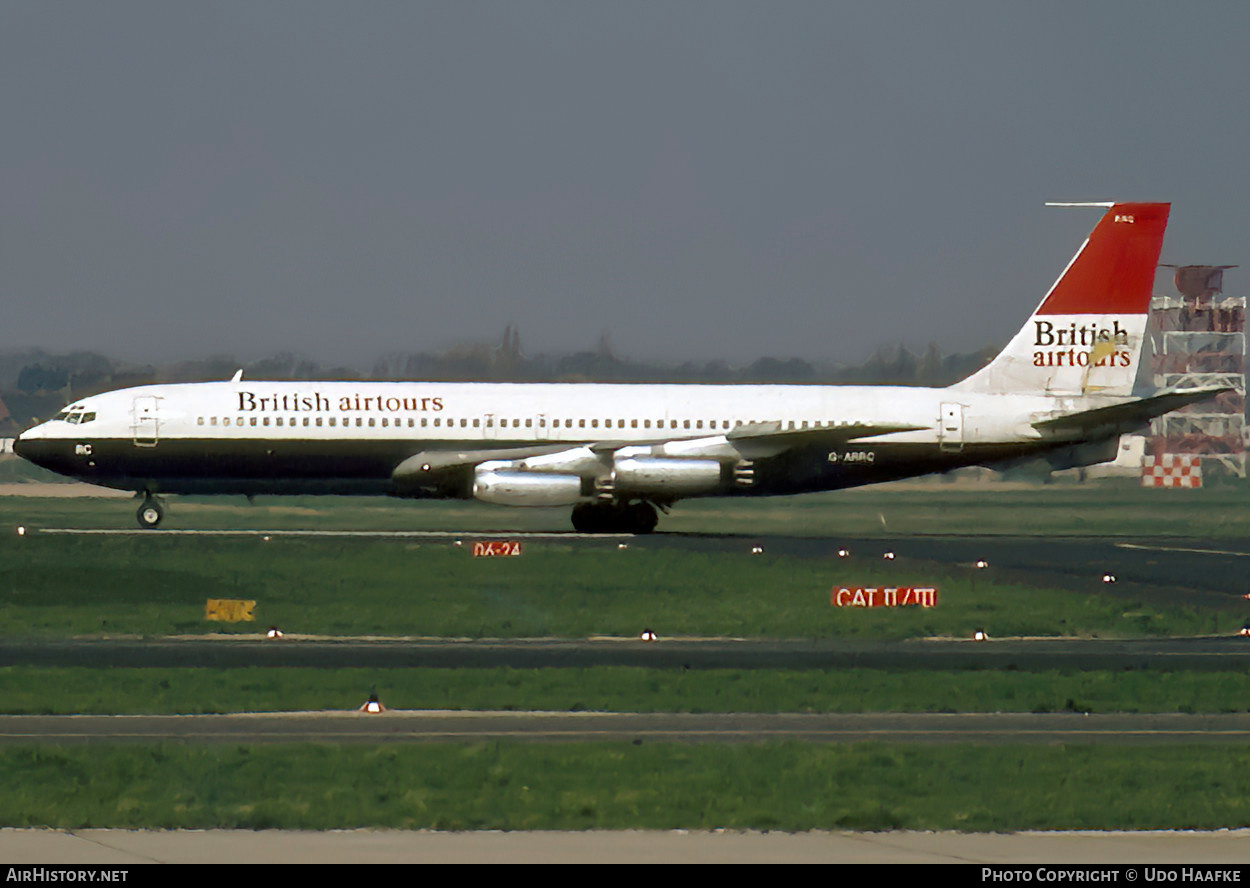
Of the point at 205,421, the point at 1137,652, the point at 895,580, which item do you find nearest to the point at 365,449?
the point at 205,421

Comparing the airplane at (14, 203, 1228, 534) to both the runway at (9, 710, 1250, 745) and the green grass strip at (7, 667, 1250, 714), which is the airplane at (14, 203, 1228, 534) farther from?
the runway at (9, 710, 1250, 745)

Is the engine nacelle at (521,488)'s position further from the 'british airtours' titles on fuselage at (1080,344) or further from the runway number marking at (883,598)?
the runway number marking at (883,598)

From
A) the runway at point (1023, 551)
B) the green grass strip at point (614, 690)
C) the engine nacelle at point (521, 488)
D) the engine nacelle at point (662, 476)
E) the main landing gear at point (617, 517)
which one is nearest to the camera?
the green grass strip at point (614, 690)

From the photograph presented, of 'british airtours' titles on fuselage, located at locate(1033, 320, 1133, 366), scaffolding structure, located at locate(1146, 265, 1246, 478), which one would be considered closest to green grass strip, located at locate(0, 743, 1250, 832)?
'british airtours' titles on fuselage, located at locate(1033, 320, 1133, 366)

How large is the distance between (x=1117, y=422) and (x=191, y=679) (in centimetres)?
3719

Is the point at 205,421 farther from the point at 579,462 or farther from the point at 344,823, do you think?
the point at 344,823

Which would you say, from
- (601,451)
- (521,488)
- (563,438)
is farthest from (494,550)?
(563,438)

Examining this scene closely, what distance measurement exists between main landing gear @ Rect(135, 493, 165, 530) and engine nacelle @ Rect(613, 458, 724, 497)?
13389mm

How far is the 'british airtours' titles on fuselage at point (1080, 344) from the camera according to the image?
56.4 m

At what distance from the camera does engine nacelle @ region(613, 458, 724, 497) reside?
50.6 metres

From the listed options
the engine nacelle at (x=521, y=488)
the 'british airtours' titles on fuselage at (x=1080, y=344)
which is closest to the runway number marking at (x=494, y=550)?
the engine nacelle at (x=521, y=488)

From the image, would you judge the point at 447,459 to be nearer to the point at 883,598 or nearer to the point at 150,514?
the point at 150,514

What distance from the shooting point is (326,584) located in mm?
35344

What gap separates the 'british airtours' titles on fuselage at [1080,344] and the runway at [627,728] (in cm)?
3782
